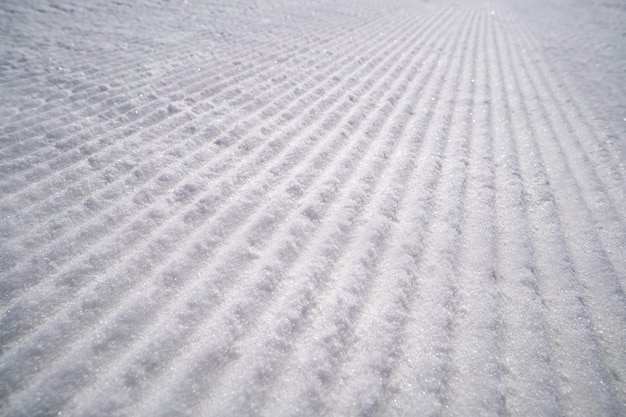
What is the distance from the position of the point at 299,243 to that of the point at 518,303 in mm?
930

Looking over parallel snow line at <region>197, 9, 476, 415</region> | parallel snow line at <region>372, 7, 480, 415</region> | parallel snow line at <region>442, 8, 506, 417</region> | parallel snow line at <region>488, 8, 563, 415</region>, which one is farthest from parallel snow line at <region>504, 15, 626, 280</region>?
parallel snow line at <region>197, 9, 476, 415</region>

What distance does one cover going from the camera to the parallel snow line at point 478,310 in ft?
3.38

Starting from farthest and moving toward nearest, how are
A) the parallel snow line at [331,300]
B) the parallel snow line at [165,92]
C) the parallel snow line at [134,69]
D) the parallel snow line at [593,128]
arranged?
the parallel snow line at [134,69], the parallel snow line at [593,128], the parallel snow line at [165,92], the parallel snow line at [331,300]

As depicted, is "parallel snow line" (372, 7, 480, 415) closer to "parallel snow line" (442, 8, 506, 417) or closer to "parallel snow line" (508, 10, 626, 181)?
"parallel snow line" (442, 8, 506, 417)

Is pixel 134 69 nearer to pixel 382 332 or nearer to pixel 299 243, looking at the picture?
pixel 299 243

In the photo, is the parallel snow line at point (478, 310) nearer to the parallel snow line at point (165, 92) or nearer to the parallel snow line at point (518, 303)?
the parallel snow line at point (518, 303)

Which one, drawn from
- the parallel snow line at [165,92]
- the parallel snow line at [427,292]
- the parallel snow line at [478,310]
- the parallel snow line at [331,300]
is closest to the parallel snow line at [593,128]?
the parallel snow line at [478,310]

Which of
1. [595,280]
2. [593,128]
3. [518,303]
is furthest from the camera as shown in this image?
[593,128]

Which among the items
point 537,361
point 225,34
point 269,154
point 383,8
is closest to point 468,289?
point 537,361

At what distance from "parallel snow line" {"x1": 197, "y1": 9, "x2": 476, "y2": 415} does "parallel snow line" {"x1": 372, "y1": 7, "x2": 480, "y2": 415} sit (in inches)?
4.4

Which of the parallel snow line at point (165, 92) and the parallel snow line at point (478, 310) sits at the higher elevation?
the parallel snow line at point (165, 92)

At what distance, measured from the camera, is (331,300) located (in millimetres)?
1252

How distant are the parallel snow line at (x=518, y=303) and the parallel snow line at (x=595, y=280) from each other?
0.14 meters

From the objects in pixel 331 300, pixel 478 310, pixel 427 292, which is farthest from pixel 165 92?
pixel 478 310
